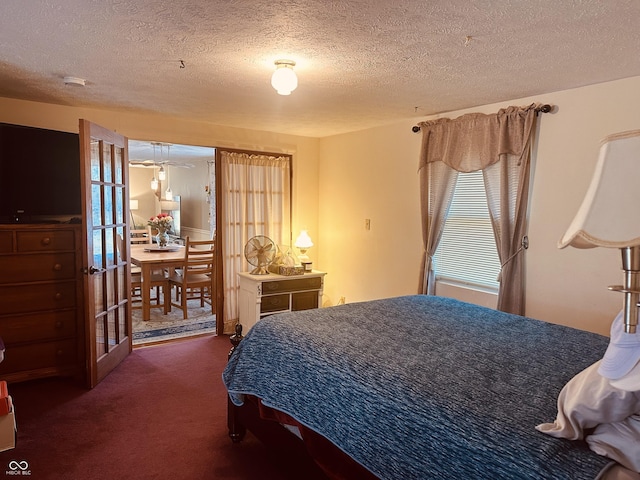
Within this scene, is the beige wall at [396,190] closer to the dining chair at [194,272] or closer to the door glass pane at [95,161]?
the door glass pane at [95,161]

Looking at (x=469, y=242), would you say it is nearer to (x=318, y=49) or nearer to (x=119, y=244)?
(x=318, y=49)

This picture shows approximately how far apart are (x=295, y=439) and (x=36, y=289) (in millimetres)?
2392

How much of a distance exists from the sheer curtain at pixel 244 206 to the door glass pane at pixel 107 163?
122 centimetres

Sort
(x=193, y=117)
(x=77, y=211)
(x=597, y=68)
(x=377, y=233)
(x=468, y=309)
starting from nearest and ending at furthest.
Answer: (x=597, y=68), (x=468, y=309), (x=77, y=211), (x=193, y=117), (x=377, y=233)

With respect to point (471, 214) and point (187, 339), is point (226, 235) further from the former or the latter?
point (471, 214)

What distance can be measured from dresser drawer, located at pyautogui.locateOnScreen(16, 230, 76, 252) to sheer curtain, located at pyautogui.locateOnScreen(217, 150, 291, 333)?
156 centimetres

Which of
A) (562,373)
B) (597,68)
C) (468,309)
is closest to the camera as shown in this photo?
(562,373)

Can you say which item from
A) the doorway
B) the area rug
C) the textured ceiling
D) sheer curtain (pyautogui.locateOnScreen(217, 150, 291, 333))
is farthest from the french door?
sheer curtain (pyautogui.locateOnScreen(217, 150, 291, 333))

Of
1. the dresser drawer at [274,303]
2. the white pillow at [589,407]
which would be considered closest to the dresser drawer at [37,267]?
the dresser drawer at [274,303]

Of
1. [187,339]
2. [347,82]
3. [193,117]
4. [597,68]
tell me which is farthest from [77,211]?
[597,68]

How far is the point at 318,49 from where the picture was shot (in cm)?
227

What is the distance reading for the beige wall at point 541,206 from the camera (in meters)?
2.76

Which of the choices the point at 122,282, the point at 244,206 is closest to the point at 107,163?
the point at 122,282

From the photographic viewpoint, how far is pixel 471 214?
11.8 ft
